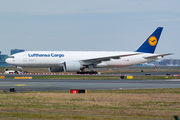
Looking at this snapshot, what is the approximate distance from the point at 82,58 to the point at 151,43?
18.4 metres

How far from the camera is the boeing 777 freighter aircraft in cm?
6128

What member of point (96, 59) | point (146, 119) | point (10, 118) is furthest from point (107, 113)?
point (96, 59)

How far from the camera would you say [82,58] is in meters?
64.6

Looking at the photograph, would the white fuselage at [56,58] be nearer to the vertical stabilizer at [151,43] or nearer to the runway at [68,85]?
the vertical stabilizer at [151,43]

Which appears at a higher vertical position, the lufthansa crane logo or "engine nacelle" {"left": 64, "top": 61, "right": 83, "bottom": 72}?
the lufthansa crane logo

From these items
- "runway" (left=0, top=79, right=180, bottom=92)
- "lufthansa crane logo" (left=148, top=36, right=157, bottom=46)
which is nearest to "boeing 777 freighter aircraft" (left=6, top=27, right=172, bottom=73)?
"lufthansa crane logo" (left=148, top=36, right=157, bottom=46)

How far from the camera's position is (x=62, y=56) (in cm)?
6303

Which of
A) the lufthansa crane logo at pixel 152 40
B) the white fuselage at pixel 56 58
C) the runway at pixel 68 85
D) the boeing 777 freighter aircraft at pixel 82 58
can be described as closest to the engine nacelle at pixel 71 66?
the boeing 777 freighter aircraft at pixel 82 58

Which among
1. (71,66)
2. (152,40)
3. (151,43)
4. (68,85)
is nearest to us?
(68,85)

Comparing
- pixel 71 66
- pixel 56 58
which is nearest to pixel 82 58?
pixel 71 66

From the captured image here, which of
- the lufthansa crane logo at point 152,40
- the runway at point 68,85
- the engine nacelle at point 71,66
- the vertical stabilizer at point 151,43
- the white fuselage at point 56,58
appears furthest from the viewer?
the lufthansa crane logo at point 152,40

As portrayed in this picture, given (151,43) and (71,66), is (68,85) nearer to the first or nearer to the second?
(71,66)

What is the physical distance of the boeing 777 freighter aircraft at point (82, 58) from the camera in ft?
201

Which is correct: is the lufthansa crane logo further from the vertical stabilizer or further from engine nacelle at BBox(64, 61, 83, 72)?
engine nacelle at BBox(64, 61, 83, 72)
